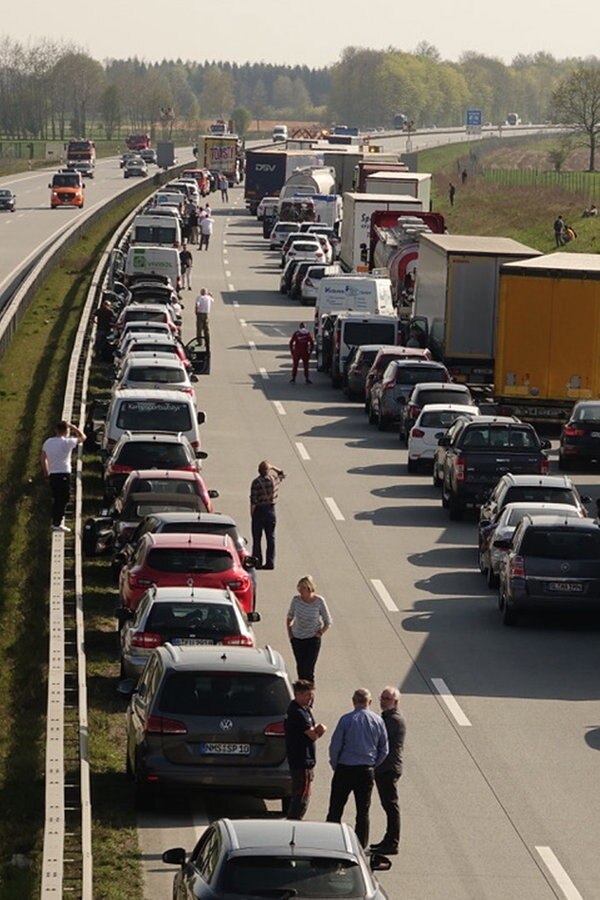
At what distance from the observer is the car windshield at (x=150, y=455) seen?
1126 inches

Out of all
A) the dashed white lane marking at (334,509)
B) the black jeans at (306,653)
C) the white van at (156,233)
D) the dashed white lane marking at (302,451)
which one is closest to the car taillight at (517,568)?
the black jeans at (306,653)

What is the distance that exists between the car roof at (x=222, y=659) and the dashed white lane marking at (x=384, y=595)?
8.88 meters

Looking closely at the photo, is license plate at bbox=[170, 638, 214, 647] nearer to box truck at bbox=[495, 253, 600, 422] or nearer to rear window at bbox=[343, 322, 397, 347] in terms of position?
box truck at bbox=[495, 253, 600, 422]

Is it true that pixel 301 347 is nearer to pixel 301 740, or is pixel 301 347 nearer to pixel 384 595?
pixel 384 595

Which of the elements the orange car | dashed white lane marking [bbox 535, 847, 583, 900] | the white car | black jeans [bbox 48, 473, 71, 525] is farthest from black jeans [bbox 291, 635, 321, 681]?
the orange car

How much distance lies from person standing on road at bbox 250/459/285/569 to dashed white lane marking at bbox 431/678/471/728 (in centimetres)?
529

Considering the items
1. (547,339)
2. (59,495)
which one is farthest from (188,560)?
(547,339)

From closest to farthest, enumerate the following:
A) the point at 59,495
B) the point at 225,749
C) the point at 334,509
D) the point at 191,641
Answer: the point at 225,749
the point at 191,641
the point at 59,495
the point at 334,509

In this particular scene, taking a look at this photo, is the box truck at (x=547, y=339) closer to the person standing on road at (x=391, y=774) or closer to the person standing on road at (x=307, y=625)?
the person standing on road at (x=307, y=625)

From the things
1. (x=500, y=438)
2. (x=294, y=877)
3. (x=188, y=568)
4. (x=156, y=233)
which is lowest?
(x=156, y=233)

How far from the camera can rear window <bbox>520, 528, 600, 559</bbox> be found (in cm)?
2495

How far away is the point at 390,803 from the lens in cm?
1573

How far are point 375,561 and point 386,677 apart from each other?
702 cm

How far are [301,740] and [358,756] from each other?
484 millimetres
